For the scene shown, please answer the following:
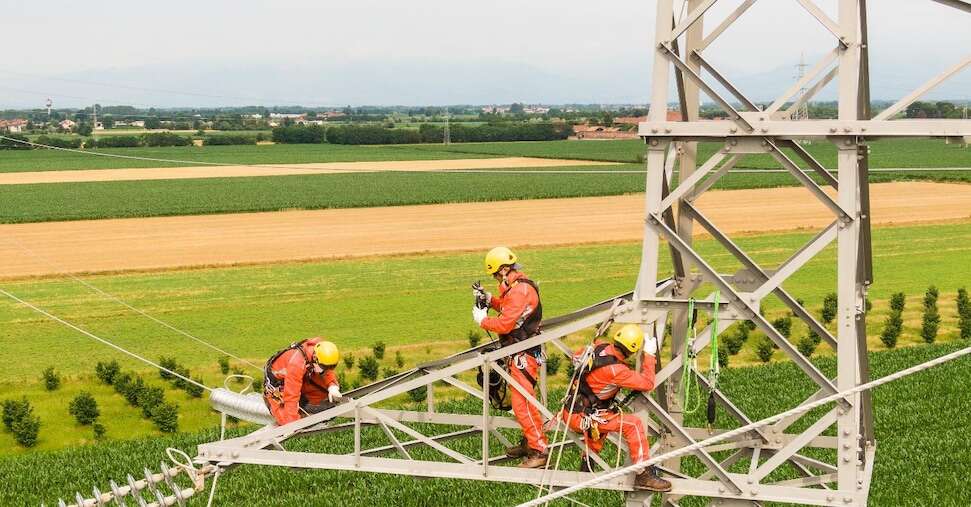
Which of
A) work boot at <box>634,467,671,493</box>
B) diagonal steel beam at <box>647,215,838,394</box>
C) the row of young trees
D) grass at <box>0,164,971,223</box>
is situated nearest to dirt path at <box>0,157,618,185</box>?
grass at <box>0,164,971,223</box>

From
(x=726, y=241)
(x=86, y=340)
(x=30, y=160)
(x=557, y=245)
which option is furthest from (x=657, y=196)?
(x=30, y=160)

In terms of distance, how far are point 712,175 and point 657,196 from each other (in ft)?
6.12

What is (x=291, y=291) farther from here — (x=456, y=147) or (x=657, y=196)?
(x=456, y=147)

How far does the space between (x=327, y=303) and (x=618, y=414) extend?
2553 cm

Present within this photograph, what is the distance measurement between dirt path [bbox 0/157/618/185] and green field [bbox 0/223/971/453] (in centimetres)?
4742

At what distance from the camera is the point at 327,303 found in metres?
36.4

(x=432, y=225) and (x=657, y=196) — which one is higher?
(x=657, y=196)

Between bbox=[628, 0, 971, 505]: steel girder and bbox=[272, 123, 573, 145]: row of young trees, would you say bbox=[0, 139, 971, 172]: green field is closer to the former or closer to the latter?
bbox=[272, 123, 573, 145]: row of young trees

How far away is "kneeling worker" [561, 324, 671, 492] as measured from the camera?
11.1 meters

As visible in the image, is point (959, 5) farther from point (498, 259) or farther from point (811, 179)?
point (498, 259)

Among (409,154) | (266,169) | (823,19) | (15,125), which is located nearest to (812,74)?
(823,19)

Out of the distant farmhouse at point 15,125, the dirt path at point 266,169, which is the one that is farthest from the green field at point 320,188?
the distant farmhouse at point 15,125

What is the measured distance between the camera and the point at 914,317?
108 feet

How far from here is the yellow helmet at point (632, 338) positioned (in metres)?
11.2
